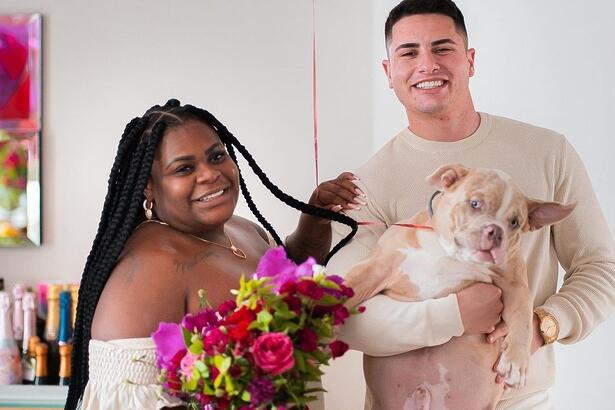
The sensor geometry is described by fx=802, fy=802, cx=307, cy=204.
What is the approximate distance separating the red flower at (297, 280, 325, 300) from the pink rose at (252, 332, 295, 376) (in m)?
0.07

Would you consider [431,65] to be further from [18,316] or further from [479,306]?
[18,316]

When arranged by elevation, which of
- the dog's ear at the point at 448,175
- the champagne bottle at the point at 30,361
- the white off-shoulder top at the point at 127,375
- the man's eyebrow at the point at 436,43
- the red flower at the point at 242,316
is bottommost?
the champagne bottle at the point at 30,361

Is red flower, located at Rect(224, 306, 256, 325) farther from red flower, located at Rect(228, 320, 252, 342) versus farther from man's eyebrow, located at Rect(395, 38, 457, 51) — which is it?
man's eyebrow, located at Rect(395, 38, 457, 51)

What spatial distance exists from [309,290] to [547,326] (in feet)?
1.52

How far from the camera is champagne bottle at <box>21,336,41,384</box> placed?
306 centimetres

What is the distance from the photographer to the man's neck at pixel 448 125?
142 centimetres

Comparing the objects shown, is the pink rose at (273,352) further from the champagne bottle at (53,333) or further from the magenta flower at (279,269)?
the champagne bottle at (53,333)

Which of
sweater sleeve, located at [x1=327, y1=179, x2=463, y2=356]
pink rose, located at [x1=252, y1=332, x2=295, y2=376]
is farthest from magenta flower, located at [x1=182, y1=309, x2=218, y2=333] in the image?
sweater sleeve, located at [x1=327, y1=179, x2=463, y2=356]

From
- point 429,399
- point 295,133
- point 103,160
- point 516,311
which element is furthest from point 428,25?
point 103,160

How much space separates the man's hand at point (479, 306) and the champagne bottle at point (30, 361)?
7.25ft

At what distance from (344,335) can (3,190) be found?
7.54 feet

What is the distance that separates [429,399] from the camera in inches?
53.2

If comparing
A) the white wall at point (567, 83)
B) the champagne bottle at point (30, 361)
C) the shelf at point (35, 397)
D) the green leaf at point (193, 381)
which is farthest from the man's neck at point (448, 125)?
the champagne bottle at point (30, 361)

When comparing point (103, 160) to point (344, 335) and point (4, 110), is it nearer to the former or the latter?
point (4, 110)
